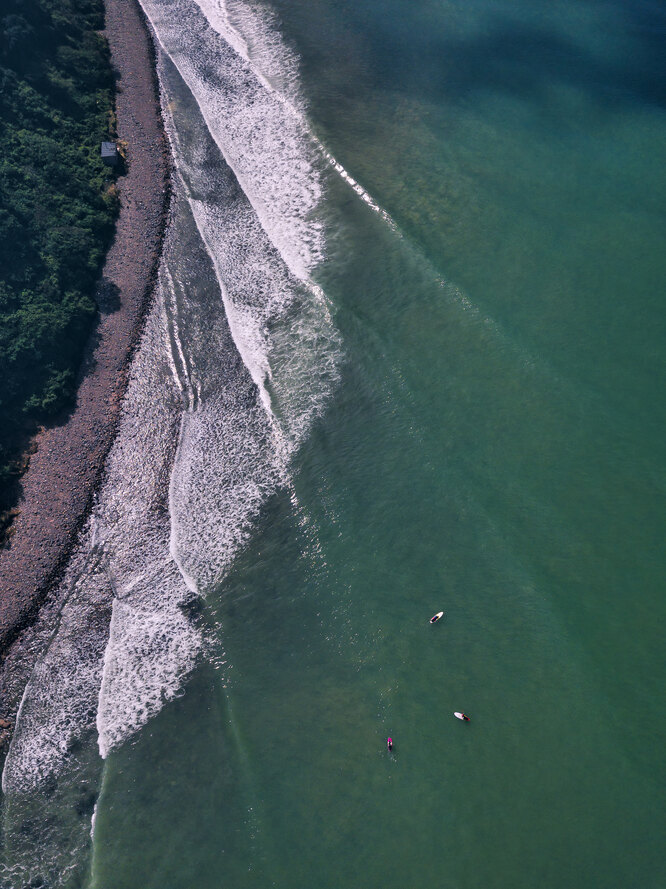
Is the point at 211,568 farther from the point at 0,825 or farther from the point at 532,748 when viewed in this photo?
the point at 532,748

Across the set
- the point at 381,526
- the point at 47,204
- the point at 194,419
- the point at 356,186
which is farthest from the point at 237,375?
the point at 356,186

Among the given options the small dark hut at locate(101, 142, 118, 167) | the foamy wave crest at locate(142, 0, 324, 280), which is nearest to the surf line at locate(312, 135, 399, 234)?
the foamy wave crest at locate(142, 0, 324, 280)

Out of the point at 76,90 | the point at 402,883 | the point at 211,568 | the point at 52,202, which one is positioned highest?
the point at 76,90

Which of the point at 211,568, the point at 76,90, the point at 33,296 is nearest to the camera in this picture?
the point at 211,568

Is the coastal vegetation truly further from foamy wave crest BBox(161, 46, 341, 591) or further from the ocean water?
foamy wave crest BBox(161, 46, 341, 591)

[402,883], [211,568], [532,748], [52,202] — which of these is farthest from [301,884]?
[52,202]

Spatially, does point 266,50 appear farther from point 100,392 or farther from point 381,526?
point 381,526
